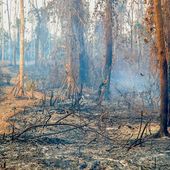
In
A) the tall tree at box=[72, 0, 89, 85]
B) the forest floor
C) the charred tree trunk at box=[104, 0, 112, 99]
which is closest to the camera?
the forest floor

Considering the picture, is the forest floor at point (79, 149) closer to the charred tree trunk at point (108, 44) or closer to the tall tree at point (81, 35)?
the charred tree trunk at point (108, 44)

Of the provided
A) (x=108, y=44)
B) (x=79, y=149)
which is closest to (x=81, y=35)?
(x=108, y=44)

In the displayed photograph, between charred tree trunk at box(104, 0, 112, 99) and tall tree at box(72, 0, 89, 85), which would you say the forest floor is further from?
tall tree at box(72, 0, 89, 85)

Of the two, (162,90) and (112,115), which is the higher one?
(162,90)

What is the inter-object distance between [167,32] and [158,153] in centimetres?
524

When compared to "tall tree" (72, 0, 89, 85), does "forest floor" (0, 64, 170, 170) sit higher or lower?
lower

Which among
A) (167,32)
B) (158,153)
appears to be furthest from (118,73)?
(158,153)

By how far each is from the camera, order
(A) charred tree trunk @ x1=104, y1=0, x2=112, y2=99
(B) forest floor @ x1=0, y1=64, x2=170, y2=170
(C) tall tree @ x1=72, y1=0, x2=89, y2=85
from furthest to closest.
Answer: (C) tall tree @ x1=72, y1=0, x2=89, y2=85
(A) charred tree trunk @ x1=104, y1=0, x2=112, y2=99
(B) forest floor @ x1=0, y1=64, x2=170, y2=170

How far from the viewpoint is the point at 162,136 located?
379 inches

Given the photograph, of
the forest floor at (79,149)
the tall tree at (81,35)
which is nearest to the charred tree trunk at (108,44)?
the tall tree at (81,35)

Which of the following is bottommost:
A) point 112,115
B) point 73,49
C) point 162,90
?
point 112,115

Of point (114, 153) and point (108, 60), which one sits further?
point (108, 60)

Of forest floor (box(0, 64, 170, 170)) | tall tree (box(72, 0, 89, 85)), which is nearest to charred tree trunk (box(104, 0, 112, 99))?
tall tree (box(72, 0, 89, 85))

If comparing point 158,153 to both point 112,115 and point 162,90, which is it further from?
point 112,115
